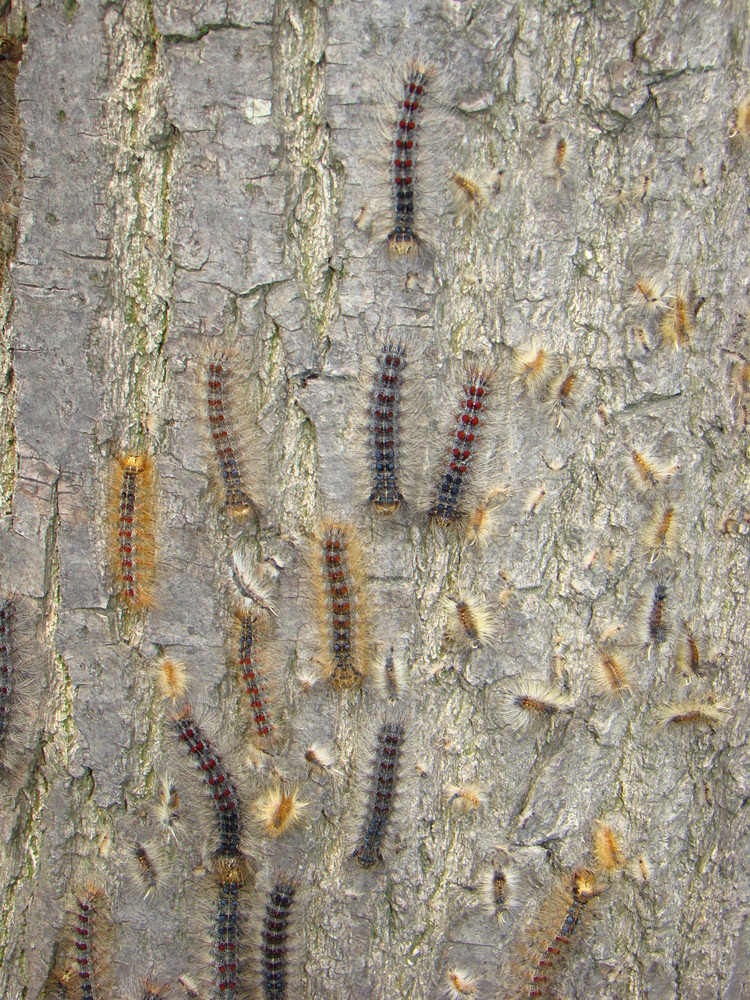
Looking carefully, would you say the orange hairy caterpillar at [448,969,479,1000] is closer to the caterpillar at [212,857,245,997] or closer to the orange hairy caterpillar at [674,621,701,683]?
the caterpillar at [212,857,245,997]

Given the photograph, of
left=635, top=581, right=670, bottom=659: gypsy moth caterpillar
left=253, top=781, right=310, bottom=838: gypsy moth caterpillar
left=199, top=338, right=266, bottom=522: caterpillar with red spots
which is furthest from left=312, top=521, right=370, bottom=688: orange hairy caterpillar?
left=635, top=581, right=670, bottom=659: gypsy moth caterpillar

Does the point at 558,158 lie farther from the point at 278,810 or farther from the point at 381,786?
the point at 278,810

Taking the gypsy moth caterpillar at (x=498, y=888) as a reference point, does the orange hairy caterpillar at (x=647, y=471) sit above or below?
above

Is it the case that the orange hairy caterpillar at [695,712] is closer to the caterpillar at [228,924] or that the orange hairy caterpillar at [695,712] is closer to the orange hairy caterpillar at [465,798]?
the orange hairy caterpillar at [465,798]

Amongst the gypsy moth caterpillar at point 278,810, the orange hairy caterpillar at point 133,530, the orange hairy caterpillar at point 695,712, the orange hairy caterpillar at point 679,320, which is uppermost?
the orange hairy caterpillar at point 679,320

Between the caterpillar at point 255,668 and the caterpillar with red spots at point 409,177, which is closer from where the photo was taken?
the caterpillar with red spots at point 409,177

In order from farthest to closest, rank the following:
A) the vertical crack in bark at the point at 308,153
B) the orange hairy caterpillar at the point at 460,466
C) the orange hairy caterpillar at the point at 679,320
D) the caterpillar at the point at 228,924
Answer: the caterpillar at the point at 228,924
the orange hairy caterpillar at the point at 460,466
the orange hairy caterpillar at the point at 679,320
the vertical crack in bark at the point at 308,153

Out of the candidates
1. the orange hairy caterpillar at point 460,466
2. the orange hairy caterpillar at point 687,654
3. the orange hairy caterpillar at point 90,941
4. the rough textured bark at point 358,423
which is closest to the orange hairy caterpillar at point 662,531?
the rough textured bark at point 358,423
